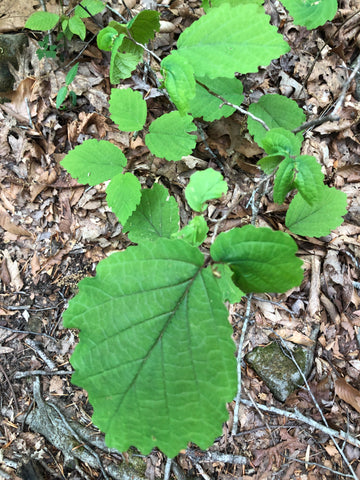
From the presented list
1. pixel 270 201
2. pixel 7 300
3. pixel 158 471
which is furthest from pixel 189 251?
pixel 7 300

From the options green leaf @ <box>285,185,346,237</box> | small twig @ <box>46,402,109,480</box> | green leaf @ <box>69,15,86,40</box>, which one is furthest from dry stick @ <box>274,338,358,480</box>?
green leaf @ <box>69,15,86,40</box>

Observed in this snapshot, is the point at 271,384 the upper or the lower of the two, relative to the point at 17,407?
upper

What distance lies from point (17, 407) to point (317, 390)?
2138 millimetres

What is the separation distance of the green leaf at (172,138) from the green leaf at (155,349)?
864 mm

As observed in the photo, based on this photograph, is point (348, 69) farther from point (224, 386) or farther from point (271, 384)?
point (224, 386)

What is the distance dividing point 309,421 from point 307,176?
1.79 metres

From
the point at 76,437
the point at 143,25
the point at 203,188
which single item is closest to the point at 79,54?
the point at 143,25

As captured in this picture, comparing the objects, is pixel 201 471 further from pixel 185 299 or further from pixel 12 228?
pixel 12 228

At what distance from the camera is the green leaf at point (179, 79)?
4.65 ft

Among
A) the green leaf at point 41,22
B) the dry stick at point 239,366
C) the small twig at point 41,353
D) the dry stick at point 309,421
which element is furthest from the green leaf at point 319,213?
the green leaf at point 41,22

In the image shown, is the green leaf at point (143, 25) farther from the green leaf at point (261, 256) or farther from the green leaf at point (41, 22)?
the green leaf at point (261, 256)

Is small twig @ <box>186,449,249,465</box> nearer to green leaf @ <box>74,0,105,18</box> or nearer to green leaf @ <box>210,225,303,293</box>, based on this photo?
green leaf @ <box>210,225,303,293</box>

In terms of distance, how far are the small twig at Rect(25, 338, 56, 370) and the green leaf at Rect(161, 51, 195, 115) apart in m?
1.98

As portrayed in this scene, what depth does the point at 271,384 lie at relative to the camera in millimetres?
2395
